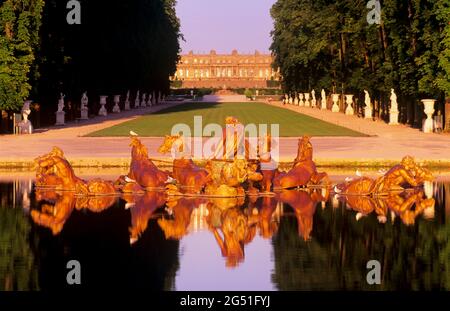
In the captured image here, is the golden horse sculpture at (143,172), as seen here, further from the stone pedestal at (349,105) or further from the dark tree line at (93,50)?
the stone pedestal at (349,105)

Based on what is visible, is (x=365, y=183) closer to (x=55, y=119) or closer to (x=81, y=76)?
(x=55, y=119)

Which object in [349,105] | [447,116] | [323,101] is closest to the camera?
[447,116]

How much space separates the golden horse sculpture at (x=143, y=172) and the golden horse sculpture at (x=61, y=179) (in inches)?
19.6

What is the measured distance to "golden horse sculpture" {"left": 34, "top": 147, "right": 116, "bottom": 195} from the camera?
20.3 metres

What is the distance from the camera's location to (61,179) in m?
20.8

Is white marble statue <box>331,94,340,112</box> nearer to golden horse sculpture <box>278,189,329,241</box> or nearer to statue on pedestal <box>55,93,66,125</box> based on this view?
statue on pedestal <box>55,93,66,125</box>

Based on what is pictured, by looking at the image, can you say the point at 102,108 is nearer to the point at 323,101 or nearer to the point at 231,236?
the point at 323,101

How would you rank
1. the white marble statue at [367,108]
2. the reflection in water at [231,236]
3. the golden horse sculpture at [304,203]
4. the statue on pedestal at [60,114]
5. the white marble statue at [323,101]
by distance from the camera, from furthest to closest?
1. the white marble statue at [323,101]
2. the white marble statue at [367,108]
3. the statue on pedestal at [60,114]
4. the golden horse sculpture at [304,203]
5. the reflection in water at [231,236]

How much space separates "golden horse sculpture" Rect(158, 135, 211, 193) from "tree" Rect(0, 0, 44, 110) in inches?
878

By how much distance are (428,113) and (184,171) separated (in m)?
24.8

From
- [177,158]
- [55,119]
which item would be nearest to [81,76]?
[55,119]

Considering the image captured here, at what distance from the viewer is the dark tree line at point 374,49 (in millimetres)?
43719

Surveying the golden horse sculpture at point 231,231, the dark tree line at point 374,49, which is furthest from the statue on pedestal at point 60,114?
the golden horse sculpture at point 231,231

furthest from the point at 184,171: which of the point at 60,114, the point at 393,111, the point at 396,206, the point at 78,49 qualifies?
the point at 78,49
